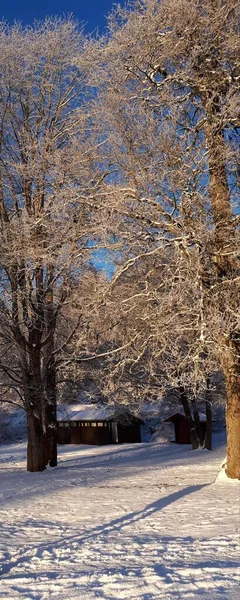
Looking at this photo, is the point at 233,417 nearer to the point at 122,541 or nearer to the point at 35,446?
the point at 122,541

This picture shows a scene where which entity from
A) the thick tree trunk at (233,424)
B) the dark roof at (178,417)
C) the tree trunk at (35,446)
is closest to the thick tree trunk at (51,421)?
the tree trunk at (35,446)

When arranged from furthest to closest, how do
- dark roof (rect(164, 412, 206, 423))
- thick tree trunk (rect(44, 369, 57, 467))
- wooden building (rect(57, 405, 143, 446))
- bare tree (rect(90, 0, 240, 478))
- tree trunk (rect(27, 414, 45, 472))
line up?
wooden building (rect(57, 405, 143, 446)) → dark roof (rect(164, 412, 206, 423)) → thick tree trunk (rect(44, 369, 57, 467)) → tree trunk (rect(27, 414, 45, 472)) → bare tree (rect(90, 0, 240, 478))

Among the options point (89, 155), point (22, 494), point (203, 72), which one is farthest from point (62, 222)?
point (22, 494)

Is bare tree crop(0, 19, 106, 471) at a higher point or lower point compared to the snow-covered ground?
higher

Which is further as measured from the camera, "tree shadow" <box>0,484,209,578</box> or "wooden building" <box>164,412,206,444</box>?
"wooden building" <box>164,412,206,444</box>

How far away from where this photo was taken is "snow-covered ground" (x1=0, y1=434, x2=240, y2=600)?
545cm

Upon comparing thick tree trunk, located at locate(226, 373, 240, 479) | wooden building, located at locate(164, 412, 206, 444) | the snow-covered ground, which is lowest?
the snow-covered ground

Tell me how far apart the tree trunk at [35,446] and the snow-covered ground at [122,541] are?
5.91m

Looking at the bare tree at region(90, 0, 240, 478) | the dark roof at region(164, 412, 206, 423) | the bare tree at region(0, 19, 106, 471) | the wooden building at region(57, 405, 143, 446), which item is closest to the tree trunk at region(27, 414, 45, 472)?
the bare tree at region(0, 19, 106, 471)

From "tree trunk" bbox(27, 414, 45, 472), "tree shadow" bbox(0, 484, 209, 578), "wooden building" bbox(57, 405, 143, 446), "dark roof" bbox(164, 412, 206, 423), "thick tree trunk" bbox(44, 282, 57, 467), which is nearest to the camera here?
"tree shadow" bbox(0, 484, 209, 578)

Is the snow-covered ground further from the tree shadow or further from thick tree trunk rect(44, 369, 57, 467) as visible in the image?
thick tree trunk rect(44, 369, 57, 467)

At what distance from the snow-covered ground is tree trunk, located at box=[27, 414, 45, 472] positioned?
591cm

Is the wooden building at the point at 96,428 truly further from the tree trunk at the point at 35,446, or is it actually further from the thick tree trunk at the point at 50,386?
the tree trunk at the point at 35,446

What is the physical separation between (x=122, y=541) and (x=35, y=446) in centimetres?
1258
